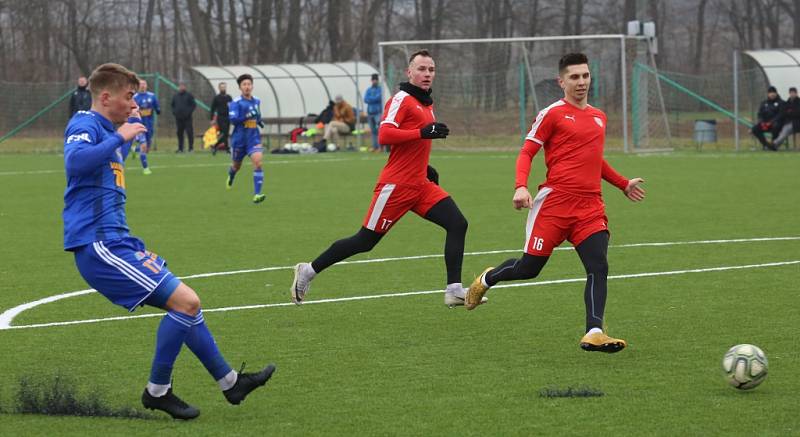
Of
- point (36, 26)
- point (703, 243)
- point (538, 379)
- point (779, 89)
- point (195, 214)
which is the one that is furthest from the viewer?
point (36, 26)

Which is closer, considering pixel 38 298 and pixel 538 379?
pixel 538 379

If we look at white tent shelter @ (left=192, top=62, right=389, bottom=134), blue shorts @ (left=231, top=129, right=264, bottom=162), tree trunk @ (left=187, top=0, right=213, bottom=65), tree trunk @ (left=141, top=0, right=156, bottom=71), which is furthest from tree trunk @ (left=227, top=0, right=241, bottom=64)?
blue shorts @ (left=231, top=129, right=264, bottom=162)

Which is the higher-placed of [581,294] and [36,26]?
[36,26]

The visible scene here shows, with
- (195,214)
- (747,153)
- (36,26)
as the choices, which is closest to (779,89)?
(747,153)

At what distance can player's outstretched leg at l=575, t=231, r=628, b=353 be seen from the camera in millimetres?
7313

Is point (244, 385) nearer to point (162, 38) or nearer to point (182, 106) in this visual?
point (182, 106)

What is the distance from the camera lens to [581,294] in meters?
10.0

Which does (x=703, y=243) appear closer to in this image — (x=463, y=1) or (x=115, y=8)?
(x=463, y=1)

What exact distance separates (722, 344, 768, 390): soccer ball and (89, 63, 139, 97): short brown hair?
336cm

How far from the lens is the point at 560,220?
314 inches

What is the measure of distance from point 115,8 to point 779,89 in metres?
35.9

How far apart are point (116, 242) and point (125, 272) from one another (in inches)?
6.1

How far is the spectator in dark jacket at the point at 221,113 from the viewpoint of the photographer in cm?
3488

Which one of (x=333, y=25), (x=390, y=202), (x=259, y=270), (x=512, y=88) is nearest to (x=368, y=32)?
(x=333, y=25)
